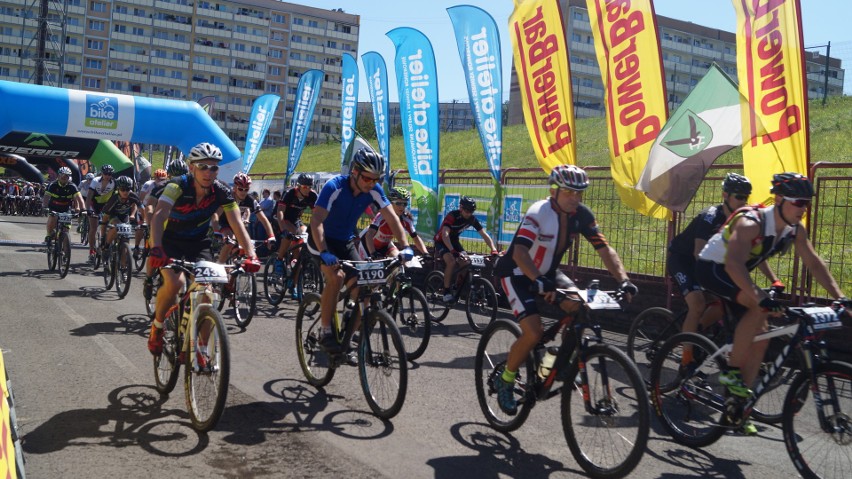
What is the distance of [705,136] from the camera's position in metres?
9.33

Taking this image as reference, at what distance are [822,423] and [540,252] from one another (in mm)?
2055

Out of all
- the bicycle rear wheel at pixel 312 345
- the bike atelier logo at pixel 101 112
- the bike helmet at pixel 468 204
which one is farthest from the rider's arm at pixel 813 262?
the bike atelier logo at pixel 101 112

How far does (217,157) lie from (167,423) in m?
2.19

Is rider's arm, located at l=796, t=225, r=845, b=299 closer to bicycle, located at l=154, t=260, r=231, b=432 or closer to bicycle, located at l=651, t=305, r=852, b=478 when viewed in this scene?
bicycle, located at l=651, t=305, r=852, b=478

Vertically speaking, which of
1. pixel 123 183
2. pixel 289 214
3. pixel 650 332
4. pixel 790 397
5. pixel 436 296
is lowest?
pixel 790 397

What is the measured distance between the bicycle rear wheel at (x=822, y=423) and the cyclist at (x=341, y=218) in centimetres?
296

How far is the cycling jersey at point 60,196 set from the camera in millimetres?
13961

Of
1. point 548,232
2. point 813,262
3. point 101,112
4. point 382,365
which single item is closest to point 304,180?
point 382,365

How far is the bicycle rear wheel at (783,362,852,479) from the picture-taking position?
4.42 m

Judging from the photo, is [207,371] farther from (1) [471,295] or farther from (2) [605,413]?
(1) [471,295]

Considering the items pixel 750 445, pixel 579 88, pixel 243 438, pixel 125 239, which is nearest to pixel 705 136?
pixel 750 445

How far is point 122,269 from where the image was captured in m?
11.6

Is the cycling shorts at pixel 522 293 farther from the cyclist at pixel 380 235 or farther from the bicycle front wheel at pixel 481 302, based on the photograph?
the bicycle front wheel at pixel 481 302

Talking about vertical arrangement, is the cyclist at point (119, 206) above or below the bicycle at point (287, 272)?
above
